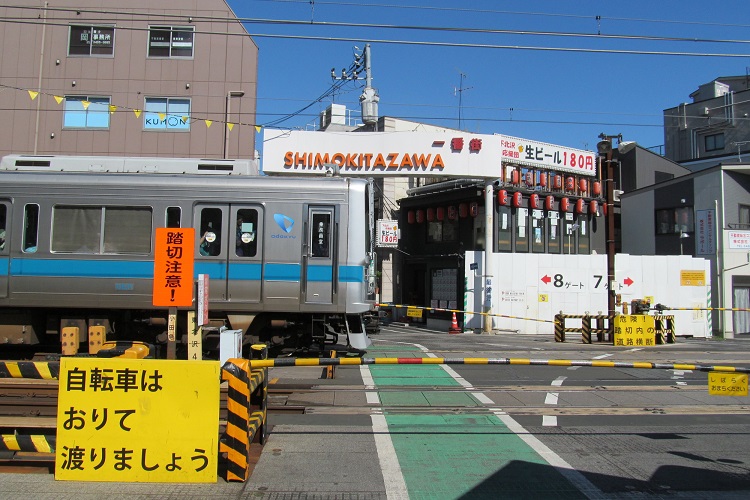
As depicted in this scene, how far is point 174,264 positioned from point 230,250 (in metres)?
2.82

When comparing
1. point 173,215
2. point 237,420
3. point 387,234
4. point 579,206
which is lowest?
point 237,420

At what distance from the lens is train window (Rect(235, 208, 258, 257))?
11.2 meters

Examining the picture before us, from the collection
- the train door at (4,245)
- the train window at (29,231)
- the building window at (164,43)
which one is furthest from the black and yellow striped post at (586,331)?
the building window at (164,43)

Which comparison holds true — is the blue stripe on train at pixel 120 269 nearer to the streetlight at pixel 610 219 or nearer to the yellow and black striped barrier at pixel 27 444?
the yellow and black striped barrier at pixel 27 444

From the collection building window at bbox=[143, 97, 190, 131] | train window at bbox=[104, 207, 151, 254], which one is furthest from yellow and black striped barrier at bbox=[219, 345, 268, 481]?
building window at bbox=[143, 97, 190, 131]

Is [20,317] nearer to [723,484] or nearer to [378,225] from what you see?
[723,484]

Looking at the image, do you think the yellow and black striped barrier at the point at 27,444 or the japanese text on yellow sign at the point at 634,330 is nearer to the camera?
the yellow and black striped barrier at the point at 27,444

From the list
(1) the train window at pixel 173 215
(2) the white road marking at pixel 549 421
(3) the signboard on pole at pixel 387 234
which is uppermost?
(3) the signboard on pole at pixel 387 234

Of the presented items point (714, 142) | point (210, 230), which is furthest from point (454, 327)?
point (714, 142)

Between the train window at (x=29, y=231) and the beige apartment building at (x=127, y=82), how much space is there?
1071 centimetres

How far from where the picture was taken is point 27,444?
5.23 m

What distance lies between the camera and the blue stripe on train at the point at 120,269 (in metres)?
11.0

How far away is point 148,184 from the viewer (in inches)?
442

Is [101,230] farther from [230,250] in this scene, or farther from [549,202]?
[549,202]
